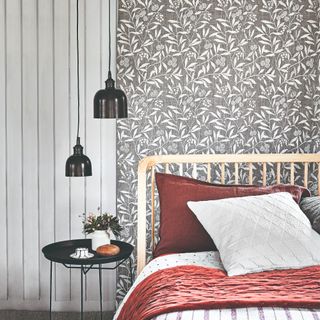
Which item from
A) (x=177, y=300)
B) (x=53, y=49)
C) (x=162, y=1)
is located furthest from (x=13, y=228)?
(x=177, y=300)

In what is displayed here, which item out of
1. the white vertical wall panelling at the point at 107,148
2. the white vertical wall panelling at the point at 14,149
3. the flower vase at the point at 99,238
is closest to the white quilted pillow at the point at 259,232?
the flower vase at the point at 99,238

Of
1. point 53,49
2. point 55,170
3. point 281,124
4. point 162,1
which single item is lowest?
point 55,170

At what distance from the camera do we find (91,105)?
396 cm

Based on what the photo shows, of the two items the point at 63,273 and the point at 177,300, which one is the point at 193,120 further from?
the point at 177,300

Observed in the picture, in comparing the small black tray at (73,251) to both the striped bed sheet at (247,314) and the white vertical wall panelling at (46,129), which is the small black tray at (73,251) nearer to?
the white vertical wall panelling at (46,129)

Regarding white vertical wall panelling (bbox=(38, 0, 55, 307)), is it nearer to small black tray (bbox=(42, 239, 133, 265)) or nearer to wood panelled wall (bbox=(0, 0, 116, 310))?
wood panelled wall (bbox=(0, 0, 116, 310))

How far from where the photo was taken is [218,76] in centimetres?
387

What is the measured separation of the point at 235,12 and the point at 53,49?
107cm

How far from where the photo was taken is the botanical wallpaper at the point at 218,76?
386cm

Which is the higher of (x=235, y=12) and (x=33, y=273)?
(x=235, y=12)

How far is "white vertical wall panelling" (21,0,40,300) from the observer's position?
3938mm

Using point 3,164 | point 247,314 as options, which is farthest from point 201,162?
point 247,314

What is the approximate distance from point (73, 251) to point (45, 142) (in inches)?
30.2

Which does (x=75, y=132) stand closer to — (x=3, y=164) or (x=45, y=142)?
(x=45, y=142)
